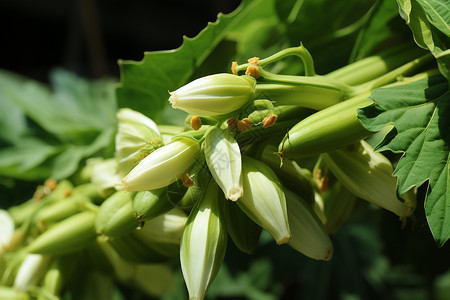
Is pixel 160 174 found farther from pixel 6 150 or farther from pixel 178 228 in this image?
pixel 6 150

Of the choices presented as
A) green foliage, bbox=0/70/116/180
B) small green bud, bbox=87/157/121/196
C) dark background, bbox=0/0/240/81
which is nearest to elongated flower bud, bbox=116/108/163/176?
small green bud, bbox=87/157/121/196

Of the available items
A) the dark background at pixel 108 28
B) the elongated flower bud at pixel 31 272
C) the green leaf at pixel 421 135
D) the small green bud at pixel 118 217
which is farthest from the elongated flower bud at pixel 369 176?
the dark background at pixel 108 28

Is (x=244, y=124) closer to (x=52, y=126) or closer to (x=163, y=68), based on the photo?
(x=163, y=68)

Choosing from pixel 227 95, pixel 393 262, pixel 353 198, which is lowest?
pixel 393 262

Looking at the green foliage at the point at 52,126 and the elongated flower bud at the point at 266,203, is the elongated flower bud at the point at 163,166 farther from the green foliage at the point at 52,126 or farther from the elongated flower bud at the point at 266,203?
the green foliage at the point at 52,126

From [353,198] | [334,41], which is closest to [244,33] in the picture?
[334,41]

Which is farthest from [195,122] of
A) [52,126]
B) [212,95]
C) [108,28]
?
[108,28]
